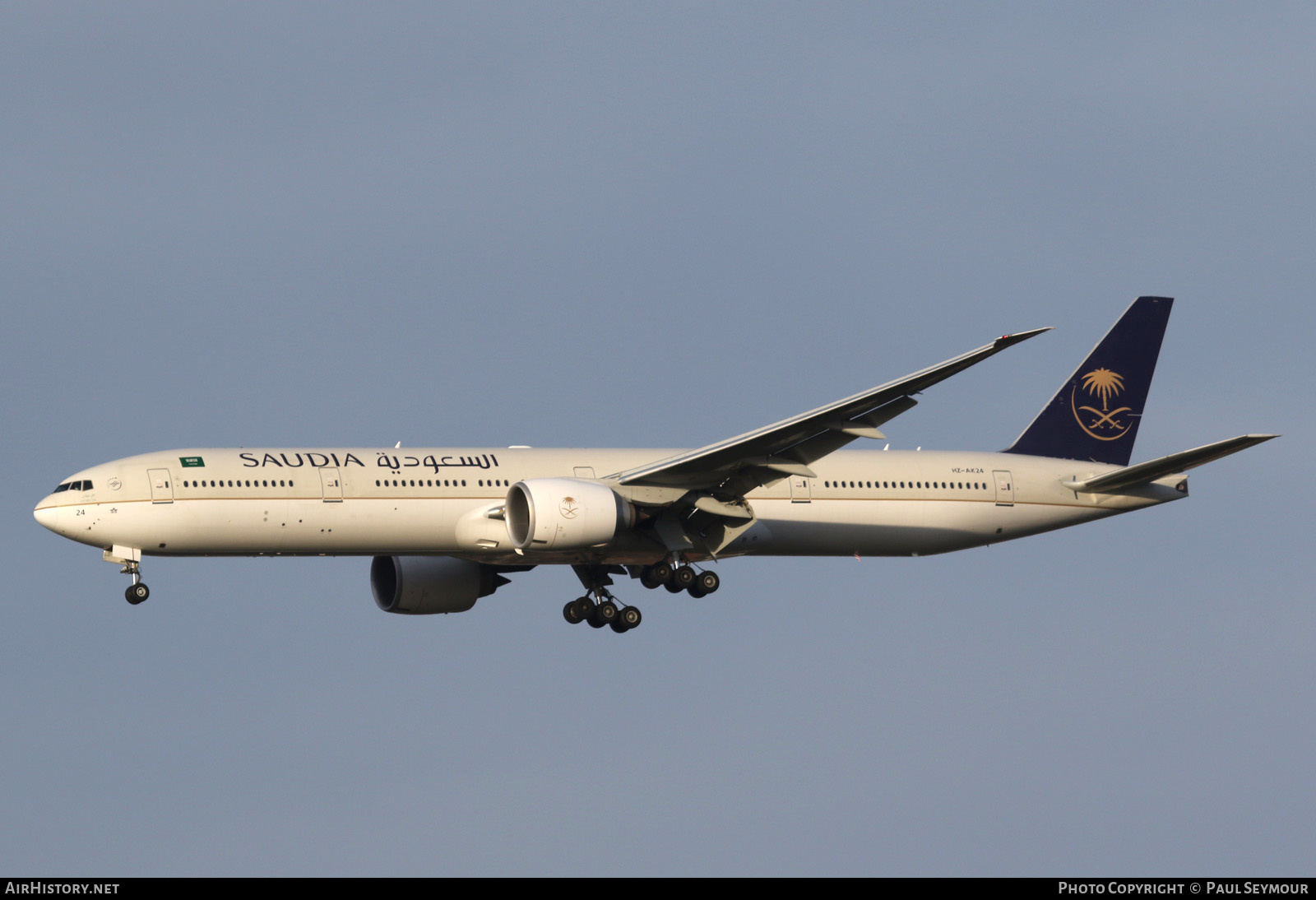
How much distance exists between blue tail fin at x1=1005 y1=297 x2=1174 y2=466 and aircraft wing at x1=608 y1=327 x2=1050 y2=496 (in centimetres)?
1132

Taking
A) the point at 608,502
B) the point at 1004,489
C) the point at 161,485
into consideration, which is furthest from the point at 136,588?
the point at 1004,489

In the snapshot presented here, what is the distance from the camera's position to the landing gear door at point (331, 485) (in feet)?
151

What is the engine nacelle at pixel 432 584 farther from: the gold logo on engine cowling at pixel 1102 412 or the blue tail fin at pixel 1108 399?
the gold logo on engine cowling at pixel 1102 412

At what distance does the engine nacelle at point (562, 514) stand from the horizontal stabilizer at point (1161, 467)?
15.0m

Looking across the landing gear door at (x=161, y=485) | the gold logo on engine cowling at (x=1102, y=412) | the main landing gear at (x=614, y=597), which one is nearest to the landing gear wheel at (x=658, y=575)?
the main landing gear at (x=614, y=597)

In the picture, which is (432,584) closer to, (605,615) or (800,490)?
(605,615)

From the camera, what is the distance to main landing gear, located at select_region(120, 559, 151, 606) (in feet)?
149

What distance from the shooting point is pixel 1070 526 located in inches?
2128

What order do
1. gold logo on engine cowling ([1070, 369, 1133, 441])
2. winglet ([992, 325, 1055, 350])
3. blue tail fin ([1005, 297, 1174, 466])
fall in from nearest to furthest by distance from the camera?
winglet ([992, 325, 1055, 350]), blue tail fin ([1005, 297, 1174, 466]), gold logo on engine cowling ([1070, 369, 1133, 441])

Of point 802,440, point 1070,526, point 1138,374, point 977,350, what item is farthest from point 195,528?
point 1138,374

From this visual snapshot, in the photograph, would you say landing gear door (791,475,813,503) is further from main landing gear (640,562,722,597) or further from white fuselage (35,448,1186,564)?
main landing gear (640,562,722,597)

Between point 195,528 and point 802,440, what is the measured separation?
15.0 m

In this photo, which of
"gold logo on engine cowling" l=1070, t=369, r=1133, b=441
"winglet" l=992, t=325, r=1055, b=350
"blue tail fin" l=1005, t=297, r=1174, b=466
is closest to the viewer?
"winglet" l=992, t=325, r=1055, b=350

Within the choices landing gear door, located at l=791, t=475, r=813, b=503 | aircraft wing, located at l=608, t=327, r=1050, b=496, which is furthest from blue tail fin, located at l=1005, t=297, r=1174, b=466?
aircraft wing, located at l=608, t=327, r=1050, b=496
